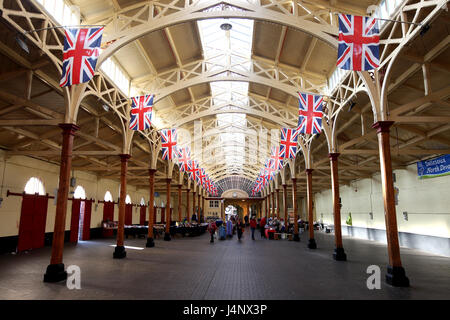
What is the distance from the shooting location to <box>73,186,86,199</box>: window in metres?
22.2

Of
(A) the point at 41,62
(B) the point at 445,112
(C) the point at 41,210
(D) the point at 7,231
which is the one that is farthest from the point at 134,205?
(B) the point at 445,112

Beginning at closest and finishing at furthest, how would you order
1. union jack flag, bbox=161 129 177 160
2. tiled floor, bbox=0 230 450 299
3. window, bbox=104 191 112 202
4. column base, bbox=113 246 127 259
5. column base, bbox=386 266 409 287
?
tiled floor, bbox=0 230 450 299, column base, bbox=386 266 409 287, column base, bbox=113 246 127 259, union jack flag, bbox=161 129 177 160, window, bbox=104 191 112 202

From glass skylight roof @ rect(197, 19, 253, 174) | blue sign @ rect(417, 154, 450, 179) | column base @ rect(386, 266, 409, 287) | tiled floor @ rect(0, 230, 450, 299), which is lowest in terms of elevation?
tiled floor @ rect(0, 230, 450, 299)

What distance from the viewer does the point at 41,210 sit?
58.0 feet

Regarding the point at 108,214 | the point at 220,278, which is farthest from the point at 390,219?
the point at 108,214

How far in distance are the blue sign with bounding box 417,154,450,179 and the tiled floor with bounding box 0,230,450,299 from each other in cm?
473

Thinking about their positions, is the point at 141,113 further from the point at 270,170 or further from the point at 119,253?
the point at 270,170

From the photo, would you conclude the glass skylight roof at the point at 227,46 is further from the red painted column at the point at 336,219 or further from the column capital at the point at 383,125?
the column capital at the point at 383,125

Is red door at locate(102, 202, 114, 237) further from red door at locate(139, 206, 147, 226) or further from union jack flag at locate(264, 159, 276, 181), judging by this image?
union jack flag at locate(264, 159, 276, 181)

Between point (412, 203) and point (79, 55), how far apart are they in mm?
19978

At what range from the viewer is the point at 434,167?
16219 millimetres

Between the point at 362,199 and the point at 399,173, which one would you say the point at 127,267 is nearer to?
the point at 399,173

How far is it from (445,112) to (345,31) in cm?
873

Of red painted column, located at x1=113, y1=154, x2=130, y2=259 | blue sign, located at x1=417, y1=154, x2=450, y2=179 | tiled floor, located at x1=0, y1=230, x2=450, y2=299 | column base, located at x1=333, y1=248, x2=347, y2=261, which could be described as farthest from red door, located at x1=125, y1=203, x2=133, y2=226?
blue sign, located at x1=417, y1=154, x2=450, y2=179
